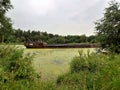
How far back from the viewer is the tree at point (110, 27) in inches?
646

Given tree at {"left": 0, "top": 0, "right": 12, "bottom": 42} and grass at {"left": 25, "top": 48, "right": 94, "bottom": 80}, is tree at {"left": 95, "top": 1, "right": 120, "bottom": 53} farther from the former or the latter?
tree at {"left": 0, "top": 0, "right": 12, "bottom": 42}

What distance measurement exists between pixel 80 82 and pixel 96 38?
38.6ft

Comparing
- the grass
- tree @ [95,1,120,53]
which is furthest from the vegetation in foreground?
tree @ [95,1,120,53]

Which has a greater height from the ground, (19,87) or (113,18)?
(113,18)

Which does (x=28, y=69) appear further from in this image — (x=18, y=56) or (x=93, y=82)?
(x=93, y=82)

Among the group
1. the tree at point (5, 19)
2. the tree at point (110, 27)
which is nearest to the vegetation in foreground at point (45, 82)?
the tree at point (110, 27)

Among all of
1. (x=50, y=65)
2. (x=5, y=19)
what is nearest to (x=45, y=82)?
(x=50, y=65)

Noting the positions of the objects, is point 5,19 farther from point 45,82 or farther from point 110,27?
point 45,82

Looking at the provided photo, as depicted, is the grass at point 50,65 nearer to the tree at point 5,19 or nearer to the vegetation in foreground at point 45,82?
the vegetation in foreground at point 45,82

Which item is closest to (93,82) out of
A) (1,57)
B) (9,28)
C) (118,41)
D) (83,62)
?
(1,57)

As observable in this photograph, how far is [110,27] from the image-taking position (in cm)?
1641

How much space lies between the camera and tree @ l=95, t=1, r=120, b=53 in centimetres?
1641

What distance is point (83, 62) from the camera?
11.5 m

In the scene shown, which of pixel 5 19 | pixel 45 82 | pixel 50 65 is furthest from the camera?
pixel 5 19
